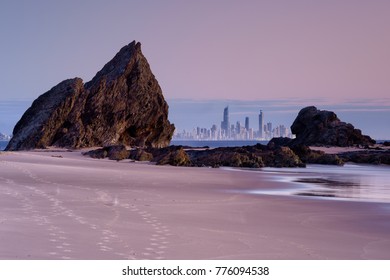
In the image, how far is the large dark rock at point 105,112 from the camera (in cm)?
4316

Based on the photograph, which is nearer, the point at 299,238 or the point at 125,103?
the point at 299,238

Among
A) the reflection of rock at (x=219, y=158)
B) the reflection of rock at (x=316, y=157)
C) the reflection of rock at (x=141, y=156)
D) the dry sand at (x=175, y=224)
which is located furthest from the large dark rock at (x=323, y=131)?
the dry sand at (x=175, y=224)

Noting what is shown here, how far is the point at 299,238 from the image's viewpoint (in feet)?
29.4

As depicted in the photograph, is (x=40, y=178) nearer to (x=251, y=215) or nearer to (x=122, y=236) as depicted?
(x=251, y=215)

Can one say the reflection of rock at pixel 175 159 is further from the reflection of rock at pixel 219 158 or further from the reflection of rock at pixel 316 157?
the reflection of rock at pixel 316 157

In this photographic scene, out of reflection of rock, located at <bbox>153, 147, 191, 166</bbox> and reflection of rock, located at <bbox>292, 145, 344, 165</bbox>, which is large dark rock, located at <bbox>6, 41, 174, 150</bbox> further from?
reflection of rock, located at <bbox>292, 145, 344, 165</bbox>

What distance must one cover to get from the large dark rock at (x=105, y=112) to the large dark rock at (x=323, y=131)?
46.1 ft

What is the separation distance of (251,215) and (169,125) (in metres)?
45.3

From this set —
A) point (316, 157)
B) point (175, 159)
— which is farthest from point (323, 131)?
point (175, 159)

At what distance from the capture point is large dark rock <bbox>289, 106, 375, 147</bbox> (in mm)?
56344
